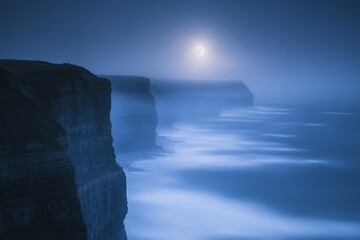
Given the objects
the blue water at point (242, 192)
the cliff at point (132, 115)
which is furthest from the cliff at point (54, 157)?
the cliff at point (132, 115)

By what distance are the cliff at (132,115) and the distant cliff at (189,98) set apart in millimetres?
46312

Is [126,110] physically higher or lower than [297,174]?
higher

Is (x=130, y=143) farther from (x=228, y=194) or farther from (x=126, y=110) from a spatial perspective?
(x=228, y=194)

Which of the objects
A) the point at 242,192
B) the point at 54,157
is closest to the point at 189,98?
the point at 242,192

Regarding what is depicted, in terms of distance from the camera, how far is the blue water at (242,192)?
32.4 m

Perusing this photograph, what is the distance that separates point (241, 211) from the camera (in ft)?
126

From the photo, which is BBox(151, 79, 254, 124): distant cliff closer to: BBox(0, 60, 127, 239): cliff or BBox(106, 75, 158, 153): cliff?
BBox(106, 75, 158, 153): cliff

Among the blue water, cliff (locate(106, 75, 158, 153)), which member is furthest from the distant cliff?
cliff (locate(106, 75, 158, 153))

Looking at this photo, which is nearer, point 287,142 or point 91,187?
point 91,187

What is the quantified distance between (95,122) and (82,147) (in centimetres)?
181

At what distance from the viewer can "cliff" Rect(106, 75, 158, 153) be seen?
59406mm

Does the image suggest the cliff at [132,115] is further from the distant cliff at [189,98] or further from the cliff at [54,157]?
the distant cliff at [189,98]

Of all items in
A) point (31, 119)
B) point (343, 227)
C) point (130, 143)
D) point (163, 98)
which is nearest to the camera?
point (31, 119)

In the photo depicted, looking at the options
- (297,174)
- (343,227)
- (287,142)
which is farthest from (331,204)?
(287,142)
